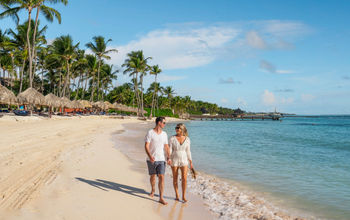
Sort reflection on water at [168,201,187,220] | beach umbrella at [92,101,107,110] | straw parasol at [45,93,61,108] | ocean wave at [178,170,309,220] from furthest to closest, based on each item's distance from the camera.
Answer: beach umbrella at [92,101,107,110] → straw parasol at [45,93,61,108] → ocean wave at [178,170,309,220] → reflection on water at [168,201,187,220]

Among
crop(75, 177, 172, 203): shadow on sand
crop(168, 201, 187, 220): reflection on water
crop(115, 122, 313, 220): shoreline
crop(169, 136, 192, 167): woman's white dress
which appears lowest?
crop(115, 122, 313, 220): shoreline

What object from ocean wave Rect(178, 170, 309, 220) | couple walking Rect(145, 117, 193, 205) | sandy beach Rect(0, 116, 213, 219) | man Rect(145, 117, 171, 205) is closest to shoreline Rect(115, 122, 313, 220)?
ocean wave Rect(178, 170, 309, 220)

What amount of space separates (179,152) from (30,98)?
84.3 ft

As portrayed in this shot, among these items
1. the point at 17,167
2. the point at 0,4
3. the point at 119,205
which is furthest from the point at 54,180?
the point at 0,4

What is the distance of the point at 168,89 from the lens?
88625 millimetres

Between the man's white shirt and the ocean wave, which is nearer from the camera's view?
the man's white shirt

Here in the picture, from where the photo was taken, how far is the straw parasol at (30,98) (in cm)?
2512

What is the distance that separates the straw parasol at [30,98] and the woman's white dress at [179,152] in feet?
82.8

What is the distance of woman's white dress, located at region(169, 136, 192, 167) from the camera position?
4754mm

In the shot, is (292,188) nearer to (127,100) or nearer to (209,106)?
(127,100)

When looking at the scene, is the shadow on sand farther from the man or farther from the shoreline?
the shoreline

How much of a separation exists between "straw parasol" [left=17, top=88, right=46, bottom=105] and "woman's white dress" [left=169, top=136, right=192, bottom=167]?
82.8ft

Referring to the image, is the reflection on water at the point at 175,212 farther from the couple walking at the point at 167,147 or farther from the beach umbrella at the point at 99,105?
the beach umbrella at the point at 99,105

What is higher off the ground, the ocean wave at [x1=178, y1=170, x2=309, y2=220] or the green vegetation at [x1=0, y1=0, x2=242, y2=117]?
the green vegetation at [x1=0, y1=0, x2=242, y2=117]
